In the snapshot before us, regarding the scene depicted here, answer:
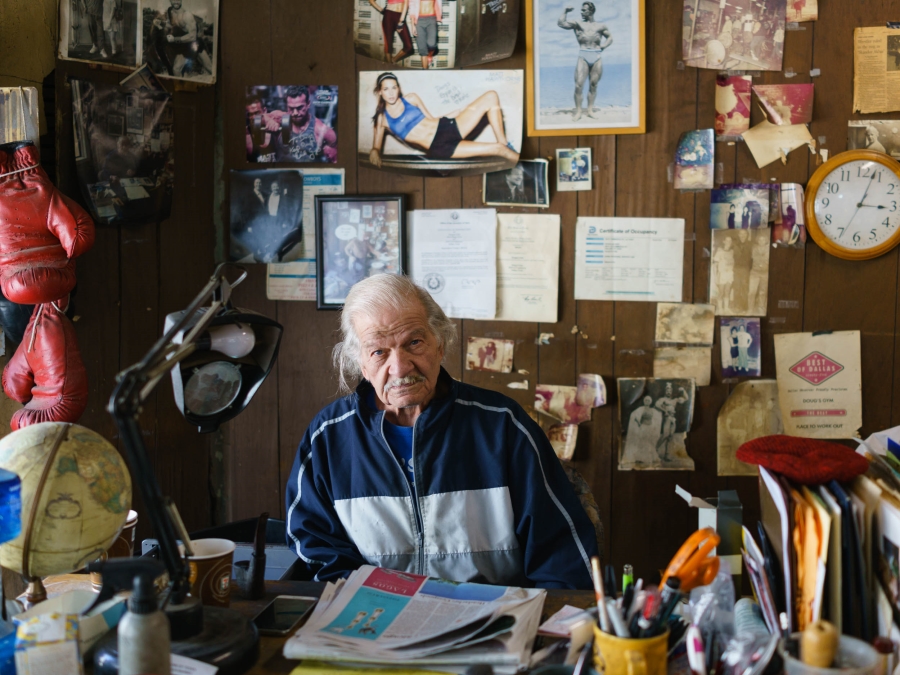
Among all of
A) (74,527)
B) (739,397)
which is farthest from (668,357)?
(74,527)

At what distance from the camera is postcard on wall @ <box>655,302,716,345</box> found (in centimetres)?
262

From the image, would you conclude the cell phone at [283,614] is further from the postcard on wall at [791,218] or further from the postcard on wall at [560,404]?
the postcard on wall at [791,218]

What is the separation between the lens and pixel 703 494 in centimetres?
267

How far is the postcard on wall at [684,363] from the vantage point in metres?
2.64

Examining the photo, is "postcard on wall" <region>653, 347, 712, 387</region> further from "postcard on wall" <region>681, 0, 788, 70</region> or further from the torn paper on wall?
"postcard on wall" <region>681, 0, 788, 70</region>

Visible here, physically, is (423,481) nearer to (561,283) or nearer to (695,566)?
(695,566)

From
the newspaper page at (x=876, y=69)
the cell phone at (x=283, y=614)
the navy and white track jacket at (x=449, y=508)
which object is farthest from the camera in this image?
A: the newspaper page at (x=876, y=69)

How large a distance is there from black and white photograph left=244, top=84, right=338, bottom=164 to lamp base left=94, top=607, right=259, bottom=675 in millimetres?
1891

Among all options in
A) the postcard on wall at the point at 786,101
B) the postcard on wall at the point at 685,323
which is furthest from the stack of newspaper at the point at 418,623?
Result: the postcard on wall at the point at 786,101

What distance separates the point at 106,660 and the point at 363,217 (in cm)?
189

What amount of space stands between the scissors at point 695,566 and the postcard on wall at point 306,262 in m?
1.96

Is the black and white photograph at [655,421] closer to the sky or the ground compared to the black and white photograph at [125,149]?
closer to the ground

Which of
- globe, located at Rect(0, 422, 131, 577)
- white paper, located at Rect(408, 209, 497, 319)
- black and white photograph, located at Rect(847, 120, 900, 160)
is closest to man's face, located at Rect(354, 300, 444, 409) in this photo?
globe, located at Rect(0, 422, 131, 577)

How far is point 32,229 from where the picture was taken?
6.43 feet
